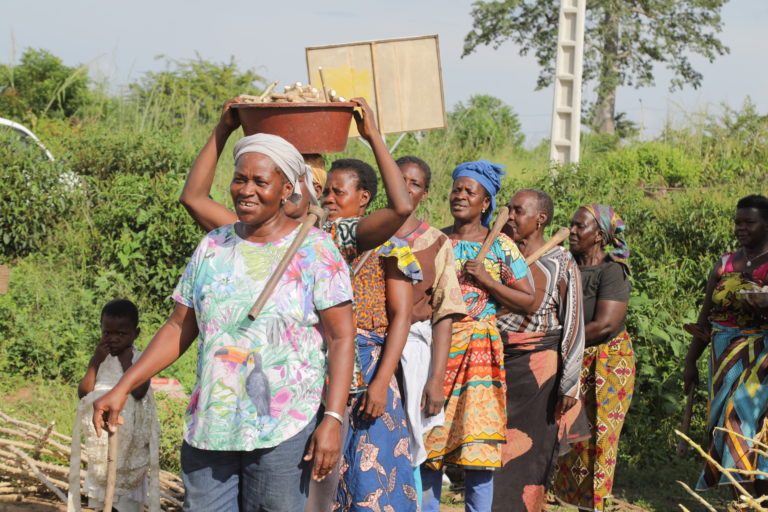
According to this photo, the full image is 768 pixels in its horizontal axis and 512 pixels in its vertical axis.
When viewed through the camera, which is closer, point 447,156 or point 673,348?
point 673,348

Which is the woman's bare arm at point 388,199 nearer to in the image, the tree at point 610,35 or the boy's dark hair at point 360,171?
the boy's dark hair at point 360,171

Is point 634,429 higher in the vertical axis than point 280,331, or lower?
lower

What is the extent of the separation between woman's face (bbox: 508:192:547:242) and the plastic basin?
6.71ft

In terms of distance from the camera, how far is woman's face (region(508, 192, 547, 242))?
525 cm

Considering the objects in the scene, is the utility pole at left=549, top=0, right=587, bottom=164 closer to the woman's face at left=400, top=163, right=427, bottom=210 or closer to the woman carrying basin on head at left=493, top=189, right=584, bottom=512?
the woman carrying basin on head at left=493, top=189, right=584, bottom=512

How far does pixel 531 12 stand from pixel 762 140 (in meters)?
12.0

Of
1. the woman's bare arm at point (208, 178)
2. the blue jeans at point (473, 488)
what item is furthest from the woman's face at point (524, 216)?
the woman's bare arm at point (208, 178)

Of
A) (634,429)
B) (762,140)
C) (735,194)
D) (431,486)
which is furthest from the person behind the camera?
(762,140)

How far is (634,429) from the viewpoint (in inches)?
271

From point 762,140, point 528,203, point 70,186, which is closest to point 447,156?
point 762,140

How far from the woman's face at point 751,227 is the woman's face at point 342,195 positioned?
7.87 ft

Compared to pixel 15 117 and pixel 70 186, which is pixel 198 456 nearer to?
pixel 70 186

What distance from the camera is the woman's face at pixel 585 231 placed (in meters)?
5.61

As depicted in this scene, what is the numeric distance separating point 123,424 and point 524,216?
240cm
